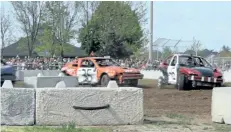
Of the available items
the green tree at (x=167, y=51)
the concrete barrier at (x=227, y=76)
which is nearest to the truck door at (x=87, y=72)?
the concrete barrier at (x=227, y=76)

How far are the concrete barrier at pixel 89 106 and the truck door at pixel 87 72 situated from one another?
12218mm

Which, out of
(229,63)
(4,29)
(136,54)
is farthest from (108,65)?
(4,29)

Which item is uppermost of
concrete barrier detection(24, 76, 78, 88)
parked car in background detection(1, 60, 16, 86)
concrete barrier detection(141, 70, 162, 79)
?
parked car in background detection(1, 60, 16, 86)

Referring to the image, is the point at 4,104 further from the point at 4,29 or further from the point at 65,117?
the point at 4,29

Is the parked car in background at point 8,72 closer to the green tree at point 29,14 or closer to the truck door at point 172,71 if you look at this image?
the truck door at point 172,71

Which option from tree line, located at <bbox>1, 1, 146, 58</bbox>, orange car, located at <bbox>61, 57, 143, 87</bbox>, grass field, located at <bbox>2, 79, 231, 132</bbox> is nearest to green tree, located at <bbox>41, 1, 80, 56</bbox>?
tree line, located at <bbox>1, 1, 146, 58</bbox>

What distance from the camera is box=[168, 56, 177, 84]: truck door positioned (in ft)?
63.3

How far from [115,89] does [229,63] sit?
2150cm

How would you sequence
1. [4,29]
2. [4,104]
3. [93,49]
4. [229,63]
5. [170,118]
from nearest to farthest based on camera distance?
[4,104], [170,118], [229,63], [93,49], [4,29]

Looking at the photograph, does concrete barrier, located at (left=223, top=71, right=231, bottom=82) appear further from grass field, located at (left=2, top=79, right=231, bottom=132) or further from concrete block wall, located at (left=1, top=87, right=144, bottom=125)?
concrete block wall, located at (left=1, top=87, right=144, bottom=125)

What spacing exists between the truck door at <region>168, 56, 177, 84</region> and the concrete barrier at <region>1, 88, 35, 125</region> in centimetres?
1195

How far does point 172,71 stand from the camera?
1945 cm

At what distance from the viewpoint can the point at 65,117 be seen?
313 inches

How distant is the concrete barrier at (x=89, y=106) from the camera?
7918 millimetres
